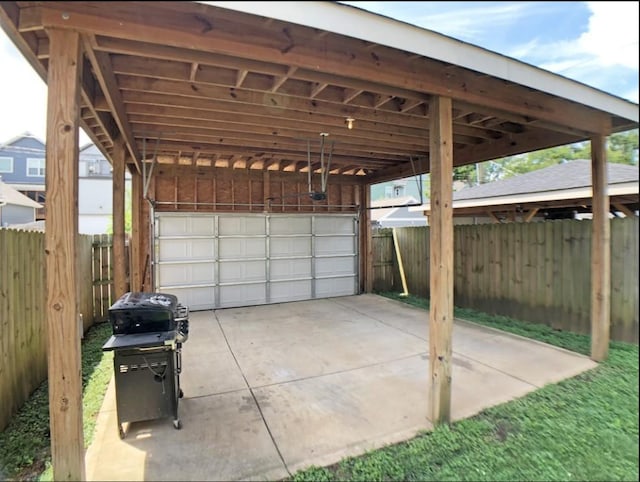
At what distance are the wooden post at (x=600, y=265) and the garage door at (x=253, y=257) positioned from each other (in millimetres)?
Answer: 5525

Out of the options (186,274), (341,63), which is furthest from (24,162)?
(341,63)

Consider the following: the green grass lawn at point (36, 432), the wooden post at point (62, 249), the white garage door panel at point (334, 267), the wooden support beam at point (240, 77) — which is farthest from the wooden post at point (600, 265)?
the white garage door panel at point (334, 267)

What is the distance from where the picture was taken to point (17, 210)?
876 centimetres

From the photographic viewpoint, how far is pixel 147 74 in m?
2.88

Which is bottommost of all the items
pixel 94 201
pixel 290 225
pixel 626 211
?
pixel 626 211

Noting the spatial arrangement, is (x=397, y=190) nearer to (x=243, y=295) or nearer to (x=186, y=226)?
(x=243, y=295)

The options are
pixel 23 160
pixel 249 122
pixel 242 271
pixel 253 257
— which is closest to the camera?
pixel 249 122

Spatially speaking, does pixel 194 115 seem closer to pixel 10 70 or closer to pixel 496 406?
pixel 10 70

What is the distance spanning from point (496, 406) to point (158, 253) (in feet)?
21.2

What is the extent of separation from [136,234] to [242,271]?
2.31 metres

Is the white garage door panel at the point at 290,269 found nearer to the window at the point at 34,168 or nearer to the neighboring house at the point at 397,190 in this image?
the window at the point at 34,168

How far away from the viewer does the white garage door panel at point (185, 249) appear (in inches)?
273

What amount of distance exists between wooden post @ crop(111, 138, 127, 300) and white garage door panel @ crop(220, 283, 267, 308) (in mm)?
2536

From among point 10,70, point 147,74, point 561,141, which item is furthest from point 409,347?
point 10,70
